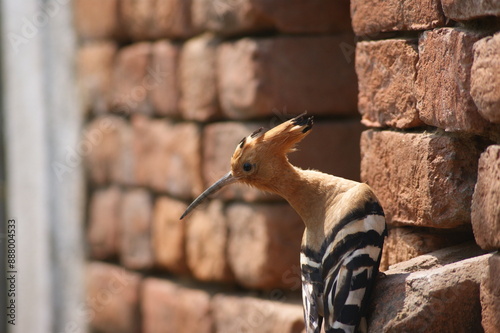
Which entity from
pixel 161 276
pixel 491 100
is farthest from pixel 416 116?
pixel 161 276

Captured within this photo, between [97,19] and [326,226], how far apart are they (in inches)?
143

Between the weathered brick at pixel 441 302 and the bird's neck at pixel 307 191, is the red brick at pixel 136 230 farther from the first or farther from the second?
the weathered brick at pixel 441 302

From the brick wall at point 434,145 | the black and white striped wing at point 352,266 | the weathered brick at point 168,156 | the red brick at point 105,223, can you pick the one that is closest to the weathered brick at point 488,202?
the brick wall at point 434,145

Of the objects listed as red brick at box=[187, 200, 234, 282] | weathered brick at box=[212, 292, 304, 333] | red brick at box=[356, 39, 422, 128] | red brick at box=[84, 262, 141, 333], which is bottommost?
red brick at box=[84, 262, 141, 333]

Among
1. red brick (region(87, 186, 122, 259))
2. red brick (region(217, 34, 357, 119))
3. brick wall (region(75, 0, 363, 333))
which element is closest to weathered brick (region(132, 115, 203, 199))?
brick wall (region(75, 0, 363, 333))

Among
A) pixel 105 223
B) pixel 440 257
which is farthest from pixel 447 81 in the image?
pixel 105 223

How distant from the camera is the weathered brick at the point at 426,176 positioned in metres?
2.56

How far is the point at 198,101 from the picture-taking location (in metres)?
4.61

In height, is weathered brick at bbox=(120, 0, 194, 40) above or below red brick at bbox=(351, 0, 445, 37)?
below

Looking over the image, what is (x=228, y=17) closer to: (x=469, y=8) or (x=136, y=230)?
(x=136, y=230)

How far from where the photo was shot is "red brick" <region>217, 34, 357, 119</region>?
4070 millimetres

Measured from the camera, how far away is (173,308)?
16.2 ft

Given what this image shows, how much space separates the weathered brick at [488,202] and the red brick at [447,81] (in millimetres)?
166

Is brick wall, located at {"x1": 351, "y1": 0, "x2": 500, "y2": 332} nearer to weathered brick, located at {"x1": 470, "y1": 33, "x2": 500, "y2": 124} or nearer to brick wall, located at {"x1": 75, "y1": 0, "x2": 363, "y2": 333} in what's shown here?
weathered brick, located at {"x1": 470, "y1": 33, "x2": 500, "y2": 124}
